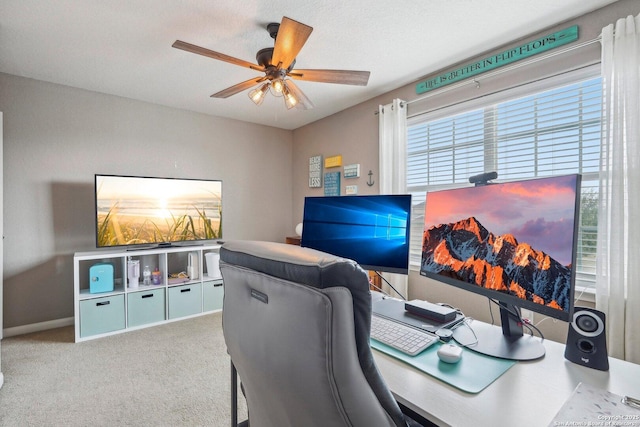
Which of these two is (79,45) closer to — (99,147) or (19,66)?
(19,66)

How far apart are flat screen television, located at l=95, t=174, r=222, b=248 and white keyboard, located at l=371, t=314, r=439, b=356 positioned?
3.02m

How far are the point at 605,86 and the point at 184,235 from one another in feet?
12.8

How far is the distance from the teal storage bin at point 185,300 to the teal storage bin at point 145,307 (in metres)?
0.10

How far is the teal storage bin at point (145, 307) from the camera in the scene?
3.10 metres

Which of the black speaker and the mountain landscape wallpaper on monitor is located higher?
the mountain landscape wallpaper on monitor

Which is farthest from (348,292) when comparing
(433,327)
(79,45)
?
(79,45)

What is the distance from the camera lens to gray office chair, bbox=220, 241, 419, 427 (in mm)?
532

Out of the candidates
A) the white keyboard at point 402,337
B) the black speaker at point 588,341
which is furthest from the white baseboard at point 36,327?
the black speaker at point 588,341

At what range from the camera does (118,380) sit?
2199 mm

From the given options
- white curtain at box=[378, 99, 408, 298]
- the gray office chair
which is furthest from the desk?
white curtain at box=[378, 99, 408, 298]

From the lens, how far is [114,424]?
5.78 feet

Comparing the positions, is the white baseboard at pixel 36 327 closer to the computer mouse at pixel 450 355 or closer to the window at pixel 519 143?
the window at pixel 519 143

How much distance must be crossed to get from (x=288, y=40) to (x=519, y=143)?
190 cm

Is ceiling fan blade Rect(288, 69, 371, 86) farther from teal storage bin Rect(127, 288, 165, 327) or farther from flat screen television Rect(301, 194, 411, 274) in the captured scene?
teal storage bin Rect(127, 288, 165, 327)
